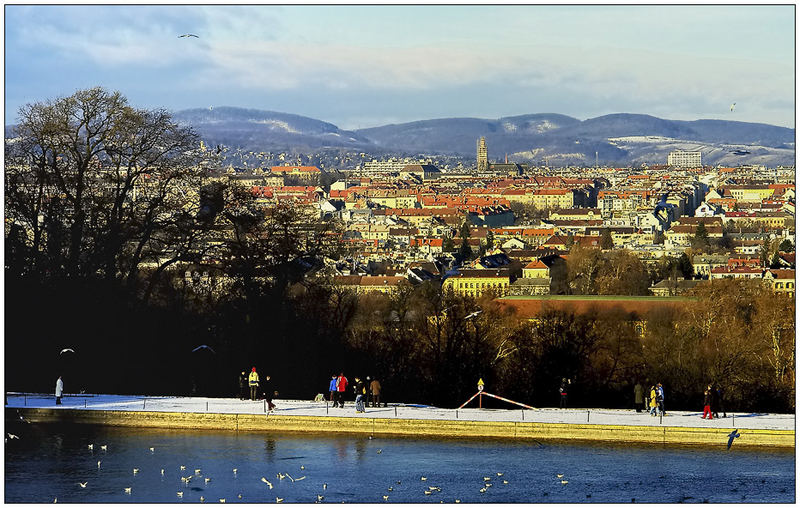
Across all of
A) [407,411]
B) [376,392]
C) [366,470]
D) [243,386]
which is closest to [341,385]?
[376,392]

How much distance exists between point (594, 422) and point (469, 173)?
165 m

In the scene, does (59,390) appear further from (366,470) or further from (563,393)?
(563,393)

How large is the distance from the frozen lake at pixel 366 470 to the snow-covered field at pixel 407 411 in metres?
0.45

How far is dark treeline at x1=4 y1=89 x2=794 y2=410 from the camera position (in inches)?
612

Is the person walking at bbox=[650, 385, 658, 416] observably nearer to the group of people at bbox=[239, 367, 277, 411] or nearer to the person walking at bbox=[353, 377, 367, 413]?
the person walking at bbox=[353, 377, 367, 413]

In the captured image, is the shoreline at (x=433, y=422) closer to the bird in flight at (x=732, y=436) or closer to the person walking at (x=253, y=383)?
the bird in flight at (x=732, y=436)

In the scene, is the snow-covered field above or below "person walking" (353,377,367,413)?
below

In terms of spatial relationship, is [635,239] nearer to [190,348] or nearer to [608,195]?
[608,195]

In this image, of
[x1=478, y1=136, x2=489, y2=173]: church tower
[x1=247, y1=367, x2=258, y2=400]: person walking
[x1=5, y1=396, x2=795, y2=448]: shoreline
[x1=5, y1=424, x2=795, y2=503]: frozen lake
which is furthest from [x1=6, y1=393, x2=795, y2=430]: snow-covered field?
[x1=478, y1=136, x2=489, y2=173]: church tower

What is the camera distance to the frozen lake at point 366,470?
439 inches

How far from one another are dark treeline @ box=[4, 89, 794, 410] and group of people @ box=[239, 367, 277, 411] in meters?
0.20

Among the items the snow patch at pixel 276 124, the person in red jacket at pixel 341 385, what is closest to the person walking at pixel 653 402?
the person in red jacket at pixel 341 385

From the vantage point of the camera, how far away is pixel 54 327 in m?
15.9

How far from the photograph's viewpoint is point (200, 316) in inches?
667
